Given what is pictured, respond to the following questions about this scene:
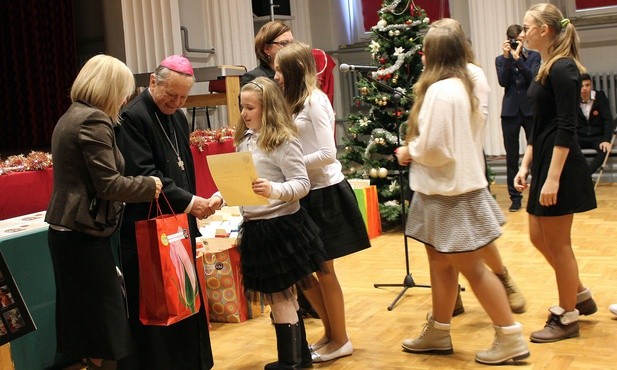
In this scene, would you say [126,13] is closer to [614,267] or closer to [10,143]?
[10,143]

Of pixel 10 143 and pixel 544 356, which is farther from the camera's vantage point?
pixel 10 143

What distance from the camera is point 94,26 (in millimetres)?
10227

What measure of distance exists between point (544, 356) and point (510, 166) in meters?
4.25

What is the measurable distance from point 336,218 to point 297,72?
0.68 m

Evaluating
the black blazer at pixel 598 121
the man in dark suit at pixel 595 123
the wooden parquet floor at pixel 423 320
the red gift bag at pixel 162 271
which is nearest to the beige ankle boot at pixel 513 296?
the wooden parquet floor at pixel 423 320

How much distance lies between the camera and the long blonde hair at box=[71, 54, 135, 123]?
294 centimetres

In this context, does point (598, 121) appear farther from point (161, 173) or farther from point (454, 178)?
point (161, 173)

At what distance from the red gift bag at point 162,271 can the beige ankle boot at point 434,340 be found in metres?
1.20

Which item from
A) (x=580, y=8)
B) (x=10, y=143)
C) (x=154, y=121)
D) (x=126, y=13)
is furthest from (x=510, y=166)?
(x=10, y=143)

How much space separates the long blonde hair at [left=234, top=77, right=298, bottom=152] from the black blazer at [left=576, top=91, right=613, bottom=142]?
5.55 meters

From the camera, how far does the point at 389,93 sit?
23.5 ft

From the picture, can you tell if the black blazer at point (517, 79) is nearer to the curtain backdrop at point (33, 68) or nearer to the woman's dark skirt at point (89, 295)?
the woman's dark skirt at point (89, 295)

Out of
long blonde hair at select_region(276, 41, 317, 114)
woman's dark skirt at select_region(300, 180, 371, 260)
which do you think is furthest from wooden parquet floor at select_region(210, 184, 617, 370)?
long blonde hair at select_region(276, 41, 317, 114)

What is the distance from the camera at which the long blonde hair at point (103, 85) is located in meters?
2.94
